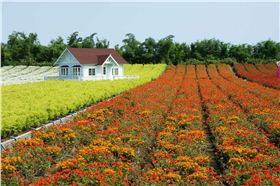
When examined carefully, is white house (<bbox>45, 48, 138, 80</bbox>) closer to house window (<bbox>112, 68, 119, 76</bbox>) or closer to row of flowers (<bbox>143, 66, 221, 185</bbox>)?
house window (<bbox>112, 68, 119, 76</bbox>)

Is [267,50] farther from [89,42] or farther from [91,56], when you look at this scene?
[91,56]

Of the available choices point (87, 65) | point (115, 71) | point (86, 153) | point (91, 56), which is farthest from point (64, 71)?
point (86, 153)

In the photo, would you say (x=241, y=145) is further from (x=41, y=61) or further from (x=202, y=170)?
(x=41, y=61)

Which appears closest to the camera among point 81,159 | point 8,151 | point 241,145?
point 81,159

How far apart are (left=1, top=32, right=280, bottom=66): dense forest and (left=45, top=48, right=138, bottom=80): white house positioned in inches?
940

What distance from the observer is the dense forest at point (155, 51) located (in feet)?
253

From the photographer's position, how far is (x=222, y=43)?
80.1m

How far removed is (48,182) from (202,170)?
3.49m

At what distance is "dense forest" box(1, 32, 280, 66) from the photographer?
77.2 m

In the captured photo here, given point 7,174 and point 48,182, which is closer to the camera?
point 48,182

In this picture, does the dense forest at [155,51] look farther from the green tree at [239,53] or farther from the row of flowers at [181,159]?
the row of flowers at [181,159]

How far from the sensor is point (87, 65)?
51031 millimetres

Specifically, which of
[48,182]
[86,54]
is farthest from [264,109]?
[86,54]

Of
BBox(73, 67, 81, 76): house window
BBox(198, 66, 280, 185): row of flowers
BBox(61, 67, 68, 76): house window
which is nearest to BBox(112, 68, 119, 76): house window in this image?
BBox(73, 67, 81, 76): house window
